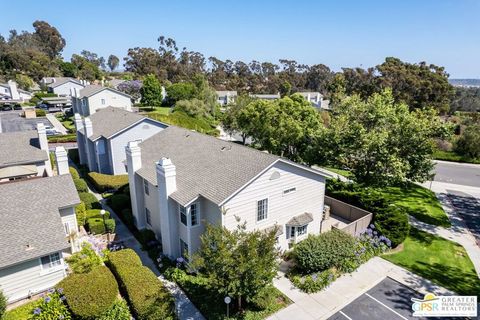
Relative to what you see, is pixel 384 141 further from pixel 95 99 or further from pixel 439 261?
pixel 95 99

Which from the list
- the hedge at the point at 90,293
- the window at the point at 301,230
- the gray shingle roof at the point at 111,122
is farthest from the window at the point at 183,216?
the gray shingle roof at the point at 111,122

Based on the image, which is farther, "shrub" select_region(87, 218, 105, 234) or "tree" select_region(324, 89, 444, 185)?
"shrub" select_region(87, 218, 105, 234)

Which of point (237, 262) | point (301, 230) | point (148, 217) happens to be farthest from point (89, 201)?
point (301, 230)

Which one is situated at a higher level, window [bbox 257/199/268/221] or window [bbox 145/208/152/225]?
window [bbox 257/199/268/221]

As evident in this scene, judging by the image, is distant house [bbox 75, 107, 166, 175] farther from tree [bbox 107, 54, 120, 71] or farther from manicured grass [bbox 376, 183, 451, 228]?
tree [bbox 107, 54, 120, 71]

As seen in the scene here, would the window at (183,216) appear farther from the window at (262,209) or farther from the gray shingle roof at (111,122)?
the gray shingle roof at (111,122)

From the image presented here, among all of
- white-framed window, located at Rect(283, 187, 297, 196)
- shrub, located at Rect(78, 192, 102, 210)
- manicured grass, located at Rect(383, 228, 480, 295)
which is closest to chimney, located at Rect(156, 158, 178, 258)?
white-framed window, located at Rect(283, 187, 297, 196)

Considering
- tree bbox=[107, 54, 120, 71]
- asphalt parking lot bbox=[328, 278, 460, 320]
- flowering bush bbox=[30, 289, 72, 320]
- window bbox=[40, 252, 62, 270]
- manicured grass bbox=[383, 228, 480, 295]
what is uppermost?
tree bbox=[107, 54, 120, 71]

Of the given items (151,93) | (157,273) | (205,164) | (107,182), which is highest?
(151,93)

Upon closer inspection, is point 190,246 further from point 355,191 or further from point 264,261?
point 355,191
